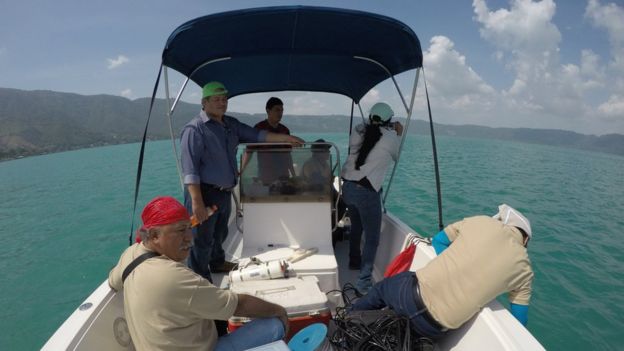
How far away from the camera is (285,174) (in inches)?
137

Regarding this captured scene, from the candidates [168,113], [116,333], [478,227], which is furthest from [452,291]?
[168,113]

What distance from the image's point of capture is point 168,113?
3670 millimetres

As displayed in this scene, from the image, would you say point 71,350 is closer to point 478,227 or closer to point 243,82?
point 478,227

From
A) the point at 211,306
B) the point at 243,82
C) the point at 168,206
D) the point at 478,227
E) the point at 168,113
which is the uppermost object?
the point at 243,82

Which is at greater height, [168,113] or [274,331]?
[168,113]

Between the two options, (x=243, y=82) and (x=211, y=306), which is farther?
(x=243, y=82)

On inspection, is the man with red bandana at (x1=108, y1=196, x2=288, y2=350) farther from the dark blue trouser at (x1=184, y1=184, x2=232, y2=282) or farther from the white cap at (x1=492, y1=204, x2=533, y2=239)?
the white cap at (x1=492, y1=204, x2=533, y2=239)

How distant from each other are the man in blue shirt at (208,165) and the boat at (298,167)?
35cm

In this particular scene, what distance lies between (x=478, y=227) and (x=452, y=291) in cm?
43

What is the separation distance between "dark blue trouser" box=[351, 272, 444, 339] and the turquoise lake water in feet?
12.4

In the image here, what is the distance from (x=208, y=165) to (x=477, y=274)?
219 centimetres

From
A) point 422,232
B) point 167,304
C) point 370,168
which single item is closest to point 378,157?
point 370,168

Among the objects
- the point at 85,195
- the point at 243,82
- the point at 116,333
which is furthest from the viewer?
the point at 85,195

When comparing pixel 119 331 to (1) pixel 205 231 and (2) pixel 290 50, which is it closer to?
(1) pixel 205 231
